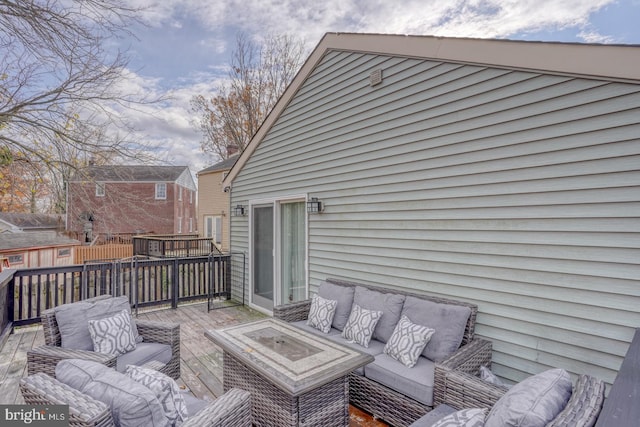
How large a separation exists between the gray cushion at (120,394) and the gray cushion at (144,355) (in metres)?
1.29

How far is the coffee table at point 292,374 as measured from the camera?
2.25m

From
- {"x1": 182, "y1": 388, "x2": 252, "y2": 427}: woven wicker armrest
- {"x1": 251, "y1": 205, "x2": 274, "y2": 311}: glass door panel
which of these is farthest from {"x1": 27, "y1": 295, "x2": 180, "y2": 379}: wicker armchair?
{"x1": 251, "y1": 205, "x2": 274, "y2": 311}: glass door panel

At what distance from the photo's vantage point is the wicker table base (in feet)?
7.51

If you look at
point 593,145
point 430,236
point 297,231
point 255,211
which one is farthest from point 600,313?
point 255,211

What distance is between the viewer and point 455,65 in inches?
126

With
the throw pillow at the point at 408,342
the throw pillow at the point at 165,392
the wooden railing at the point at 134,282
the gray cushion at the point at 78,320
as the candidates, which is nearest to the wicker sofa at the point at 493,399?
the throw pillow at the point at 408,342

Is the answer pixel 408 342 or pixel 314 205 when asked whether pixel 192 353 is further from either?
pixel 408 342

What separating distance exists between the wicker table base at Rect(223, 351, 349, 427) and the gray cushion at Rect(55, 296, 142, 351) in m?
1.49

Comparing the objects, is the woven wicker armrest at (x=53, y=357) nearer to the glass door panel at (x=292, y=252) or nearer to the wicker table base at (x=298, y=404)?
the wicker table base at (x=298, y=404)

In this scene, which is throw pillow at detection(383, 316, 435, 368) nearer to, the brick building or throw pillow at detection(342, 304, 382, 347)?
throw pillow at detection(342, 304, 382, 347)

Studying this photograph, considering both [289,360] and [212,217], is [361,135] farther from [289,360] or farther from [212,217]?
[212,217]

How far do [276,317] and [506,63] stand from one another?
3505mm

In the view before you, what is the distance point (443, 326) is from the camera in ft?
9.45

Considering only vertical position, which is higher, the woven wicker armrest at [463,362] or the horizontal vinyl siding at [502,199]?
the horizontal vinyl siding at [502,199]
